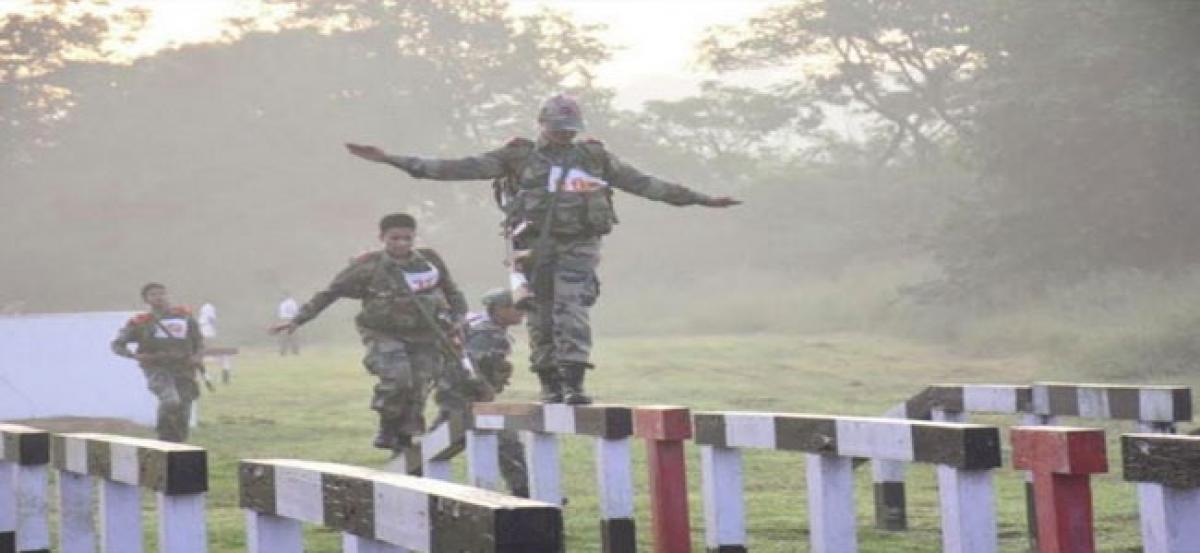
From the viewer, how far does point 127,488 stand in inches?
254

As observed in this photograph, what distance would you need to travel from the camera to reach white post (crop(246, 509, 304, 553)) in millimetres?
5156

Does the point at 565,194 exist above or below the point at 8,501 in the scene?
above

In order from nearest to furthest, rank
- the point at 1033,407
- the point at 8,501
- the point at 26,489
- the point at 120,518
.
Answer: the point at 120,518
the point at 26,489
the point at 8,501
the point at 1033,407

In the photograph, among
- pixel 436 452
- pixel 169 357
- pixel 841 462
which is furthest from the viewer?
pixel 169 357

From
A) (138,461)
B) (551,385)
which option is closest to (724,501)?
(138,461)

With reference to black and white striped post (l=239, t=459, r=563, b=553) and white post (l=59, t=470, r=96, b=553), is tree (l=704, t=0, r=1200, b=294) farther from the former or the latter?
black and white striped post (l=239, t=459, r=563, b=553)

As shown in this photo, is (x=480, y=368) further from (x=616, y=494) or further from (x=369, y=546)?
(x=369, y=546)

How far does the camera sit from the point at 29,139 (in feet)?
217

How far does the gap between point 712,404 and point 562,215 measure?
599 inches

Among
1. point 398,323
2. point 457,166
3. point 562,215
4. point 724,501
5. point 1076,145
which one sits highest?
point 1076,145

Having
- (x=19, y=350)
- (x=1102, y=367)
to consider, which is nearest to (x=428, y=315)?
(x=19, y=350)

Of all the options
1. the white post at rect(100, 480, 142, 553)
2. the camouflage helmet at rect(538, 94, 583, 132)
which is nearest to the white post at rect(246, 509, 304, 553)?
the white post at rect(100, 480, 142, 553)

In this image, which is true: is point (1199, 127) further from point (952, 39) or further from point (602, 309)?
point (602, 309)

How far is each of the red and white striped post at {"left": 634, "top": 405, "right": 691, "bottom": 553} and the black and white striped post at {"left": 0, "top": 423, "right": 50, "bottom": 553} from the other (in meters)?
2.23
